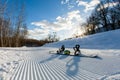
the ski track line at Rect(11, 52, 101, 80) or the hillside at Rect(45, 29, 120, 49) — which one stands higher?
the hillside at Rect(45, 29, 120, 49)

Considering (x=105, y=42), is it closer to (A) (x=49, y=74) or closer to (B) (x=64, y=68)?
(B) (x=64, y=68)

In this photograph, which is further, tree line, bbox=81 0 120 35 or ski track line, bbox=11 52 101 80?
tree line, bbox=81 0 120 35

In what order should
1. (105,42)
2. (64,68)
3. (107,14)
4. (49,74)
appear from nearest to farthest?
(49,74) < (64,68) < (105,42) < (107,14)

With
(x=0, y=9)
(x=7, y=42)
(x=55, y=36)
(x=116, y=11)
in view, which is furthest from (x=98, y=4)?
(x=55, y=36)

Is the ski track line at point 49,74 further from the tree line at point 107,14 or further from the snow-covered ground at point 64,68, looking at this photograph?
the tree line at point 107,14

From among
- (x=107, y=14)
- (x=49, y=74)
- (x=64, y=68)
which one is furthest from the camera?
(x=107, y=14)

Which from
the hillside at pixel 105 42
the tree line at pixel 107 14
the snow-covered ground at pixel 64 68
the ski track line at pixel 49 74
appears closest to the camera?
the ski track line at pixel 49 74

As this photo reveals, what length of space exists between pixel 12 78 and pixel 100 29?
68847 millimetres

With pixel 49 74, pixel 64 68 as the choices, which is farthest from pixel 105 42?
pixel 49 74

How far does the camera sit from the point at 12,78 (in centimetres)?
861

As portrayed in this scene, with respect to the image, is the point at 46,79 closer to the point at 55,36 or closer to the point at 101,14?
the point at 101,14

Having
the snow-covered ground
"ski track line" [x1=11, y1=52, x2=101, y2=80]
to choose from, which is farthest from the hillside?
"ski track line" [x1=11, y1=52, x2=101, y2=80]

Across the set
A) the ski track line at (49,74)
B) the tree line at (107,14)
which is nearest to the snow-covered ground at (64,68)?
the ski track line at (49,74)

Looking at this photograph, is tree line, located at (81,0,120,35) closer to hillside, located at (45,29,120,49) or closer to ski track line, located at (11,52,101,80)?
hillside, located at (45,29,120,49)
